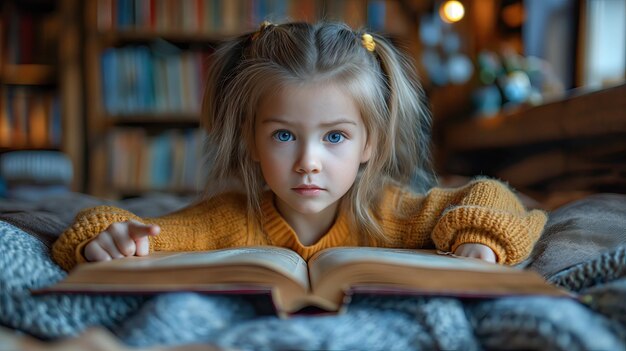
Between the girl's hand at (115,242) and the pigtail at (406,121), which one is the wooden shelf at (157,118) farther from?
the girl's hand at (115,242)

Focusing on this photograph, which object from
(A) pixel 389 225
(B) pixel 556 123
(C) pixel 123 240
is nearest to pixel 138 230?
(C) pixel 123 240

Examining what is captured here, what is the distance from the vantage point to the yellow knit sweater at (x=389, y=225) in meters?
0.84

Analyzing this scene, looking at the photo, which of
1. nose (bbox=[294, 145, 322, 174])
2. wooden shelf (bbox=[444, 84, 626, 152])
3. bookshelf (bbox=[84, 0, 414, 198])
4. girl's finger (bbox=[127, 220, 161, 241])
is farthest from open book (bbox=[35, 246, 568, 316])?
bookshelf (bbox=[84, 0, 414, 198])

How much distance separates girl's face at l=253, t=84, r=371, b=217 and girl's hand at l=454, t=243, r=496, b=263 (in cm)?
24

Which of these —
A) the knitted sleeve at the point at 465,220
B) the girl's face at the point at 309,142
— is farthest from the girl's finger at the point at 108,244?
the knitted sleeve at the point at 465,220

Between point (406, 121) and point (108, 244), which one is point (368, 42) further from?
point (108, 244)

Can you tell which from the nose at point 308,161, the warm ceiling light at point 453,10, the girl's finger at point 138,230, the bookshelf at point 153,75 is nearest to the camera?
the girl's finger at point 138,230

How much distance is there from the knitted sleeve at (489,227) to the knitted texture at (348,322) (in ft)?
0.74

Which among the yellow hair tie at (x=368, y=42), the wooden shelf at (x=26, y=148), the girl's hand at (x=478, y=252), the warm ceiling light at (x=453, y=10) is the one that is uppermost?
the warm ceiling light at (x=453, y=10)

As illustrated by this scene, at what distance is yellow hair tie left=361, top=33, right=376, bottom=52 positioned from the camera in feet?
3.51

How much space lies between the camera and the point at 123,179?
2.68m

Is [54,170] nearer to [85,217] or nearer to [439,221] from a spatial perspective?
[85,217]

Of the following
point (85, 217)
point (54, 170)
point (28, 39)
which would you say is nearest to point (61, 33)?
point (28, 39)

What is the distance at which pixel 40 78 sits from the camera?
2.81 m
